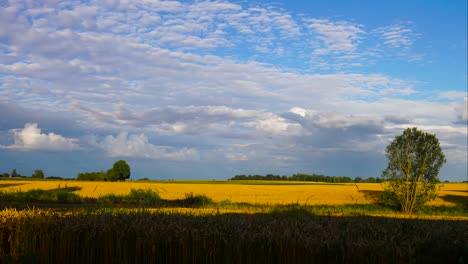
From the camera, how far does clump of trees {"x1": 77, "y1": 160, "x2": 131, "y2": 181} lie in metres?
89.3

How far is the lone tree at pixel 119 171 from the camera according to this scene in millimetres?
92113

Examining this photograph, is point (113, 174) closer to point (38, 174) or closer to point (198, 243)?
point (38, 174)

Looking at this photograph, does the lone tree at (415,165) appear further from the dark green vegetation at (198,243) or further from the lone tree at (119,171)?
the lone tree at (119,171)

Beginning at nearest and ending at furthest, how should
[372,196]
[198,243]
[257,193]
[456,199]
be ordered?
[198,243] < [456,199] < [372,196] < [257,193]

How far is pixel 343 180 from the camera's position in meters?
117

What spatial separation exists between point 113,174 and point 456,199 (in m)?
64.8

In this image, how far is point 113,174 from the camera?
302 feet

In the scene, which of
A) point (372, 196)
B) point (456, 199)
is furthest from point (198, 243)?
point (456, 199)

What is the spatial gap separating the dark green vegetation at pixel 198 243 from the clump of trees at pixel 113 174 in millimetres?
85535

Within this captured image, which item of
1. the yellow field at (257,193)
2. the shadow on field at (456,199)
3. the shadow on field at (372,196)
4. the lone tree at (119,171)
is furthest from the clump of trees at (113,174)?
the shadow on field at (456,199)

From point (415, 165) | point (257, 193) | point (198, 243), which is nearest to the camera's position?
point (198, 243)

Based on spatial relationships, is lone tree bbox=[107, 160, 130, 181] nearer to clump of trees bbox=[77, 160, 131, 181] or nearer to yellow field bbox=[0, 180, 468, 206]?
clump of trees bbox=[77, 160, 131, 181]

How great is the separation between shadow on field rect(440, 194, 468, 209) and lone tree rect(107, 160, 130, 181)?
206ft

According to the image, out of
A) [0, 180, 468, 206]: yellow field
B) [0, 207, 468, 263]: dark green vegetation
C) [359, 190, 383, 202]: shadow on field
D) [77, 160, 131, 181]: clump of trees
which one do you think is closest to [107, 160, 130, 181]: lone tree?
[77, 160, 131, 181]: clump of trees
